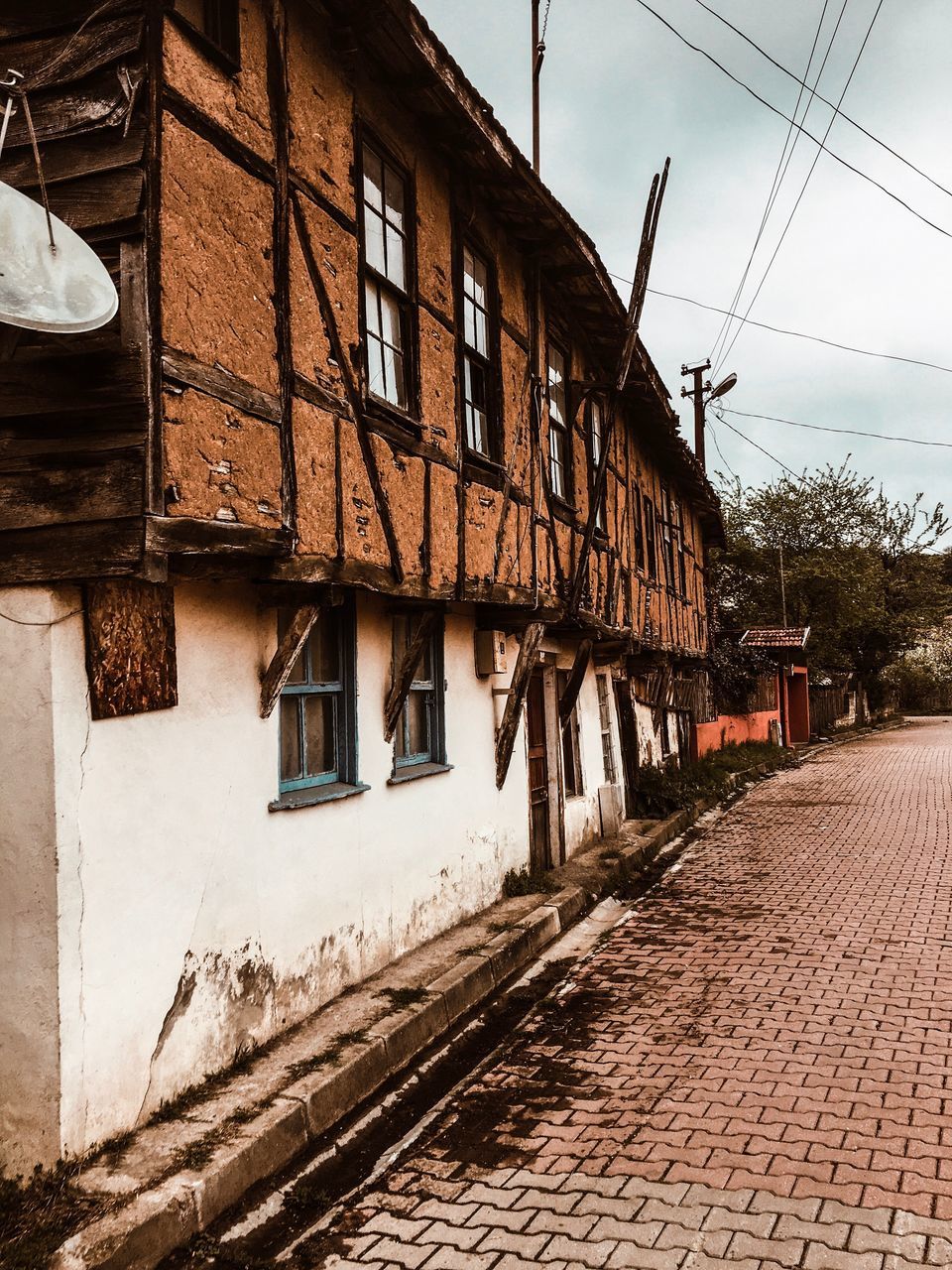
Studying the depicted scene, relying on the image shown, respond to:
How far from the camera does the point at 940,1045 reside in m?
5.39

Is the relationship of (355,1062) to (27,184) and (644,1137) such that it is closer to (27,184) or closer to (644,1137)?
(644,1137)

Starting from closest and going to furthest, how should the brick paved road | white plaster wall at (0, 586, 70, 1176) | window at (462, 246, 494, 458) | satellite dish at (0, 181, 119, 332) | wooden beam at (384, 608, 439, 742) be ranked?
satellite dish at (0, 181, 119, 332)
the brick paved road
white plaster wall at (0, 586, 70, 1176)
wooden beam at (384, 608, 439, 742)
window at (462, 246, 494, 458)

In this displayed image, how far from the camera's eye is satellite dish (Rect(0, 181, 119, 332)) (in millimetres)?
3402

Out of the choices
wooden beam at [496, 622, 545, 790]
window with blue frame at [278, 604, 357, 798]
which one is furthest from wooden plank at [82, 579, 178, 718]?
wooden beam at [496, 622, 545, 790]

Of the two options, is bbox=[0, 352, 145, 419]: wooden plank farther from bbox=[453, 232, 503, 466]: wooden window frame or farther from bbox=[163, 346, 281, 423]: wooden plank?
bbox=[453, 232, 503, 466]: wooden window frame

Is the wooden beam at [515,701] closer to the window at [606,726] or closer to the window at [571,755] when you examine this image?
the window at [571,755]

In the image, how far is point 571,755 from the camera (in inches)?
468

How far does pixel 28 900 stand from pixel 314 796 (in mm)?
2133

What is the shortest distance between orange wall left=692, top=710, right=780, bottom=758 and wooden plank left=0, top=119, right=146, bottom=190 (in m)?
17.9

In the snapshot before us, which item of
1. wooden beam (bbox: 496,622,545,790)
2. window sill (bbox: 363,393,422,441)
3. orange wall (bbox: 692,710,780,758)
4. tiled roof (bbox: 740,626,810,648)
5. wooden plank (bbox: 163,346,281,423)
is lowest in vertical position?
orange wall (bbox: 692,710,780,758)

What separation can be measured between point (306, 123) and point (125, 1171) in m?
5.30

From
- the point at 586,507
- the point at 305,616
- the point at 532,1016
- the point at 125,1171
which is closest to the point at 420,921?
the point at 532,1016

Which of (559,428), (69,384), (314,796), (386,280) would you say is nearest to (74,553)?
(69,384)

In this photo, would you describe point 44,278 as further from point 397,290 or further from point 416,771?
point 416,771
